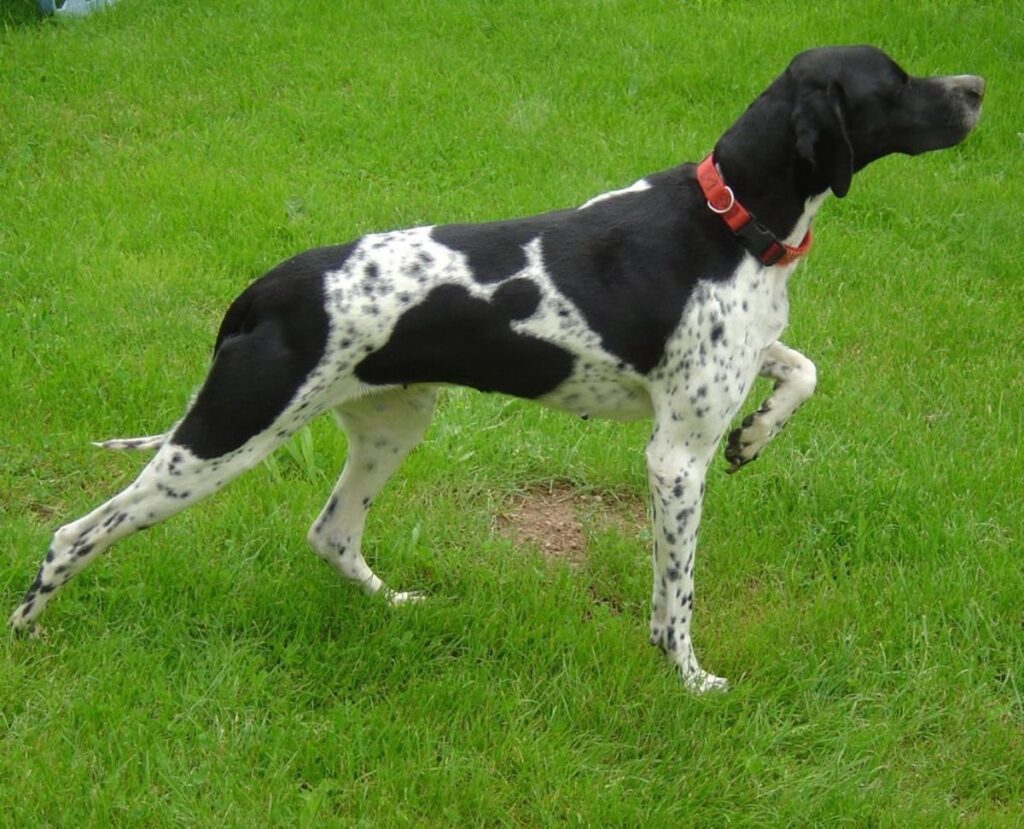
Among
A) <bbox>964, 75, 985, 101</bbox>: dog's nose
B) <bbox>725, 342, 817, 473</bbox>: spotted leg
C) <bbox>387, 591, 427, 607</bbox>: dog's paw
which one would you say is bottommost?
<bbox>387, 591, 427, 607</bbox>: dog's paw

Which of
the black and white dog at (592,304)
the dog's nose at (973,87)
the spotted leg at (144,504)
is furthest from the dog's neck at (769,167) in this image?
the spotted leg at (144,504)

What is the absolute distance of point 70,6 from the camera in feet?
36.0

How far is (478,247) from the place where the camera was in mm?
4113

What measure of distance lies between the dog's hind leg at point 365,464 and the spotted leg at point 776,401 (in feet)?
3.35

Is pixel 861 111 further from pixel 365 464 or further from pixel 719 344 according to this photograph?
pixel 365 464

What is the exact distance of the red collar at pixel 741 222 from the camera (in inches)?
160

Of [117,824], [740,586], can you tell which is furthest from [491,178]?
[117,824]

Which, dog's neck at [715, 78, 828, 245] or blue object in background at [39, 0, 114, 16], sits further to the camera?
blue object in background at [39, 0, 114, 16]

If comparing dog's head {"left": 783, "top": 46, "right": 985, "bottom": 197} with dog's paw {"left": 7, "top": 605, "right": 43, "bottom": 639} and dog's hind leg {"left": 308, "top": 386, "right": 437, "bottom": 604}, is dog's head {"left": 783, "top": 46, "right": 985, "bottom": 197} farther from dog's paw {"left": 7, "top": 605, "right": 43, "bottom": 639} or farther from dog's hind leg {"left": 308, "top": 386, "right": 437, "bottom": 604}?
dog's paw {"left": 7, "top": 605, "right": 43, "bottom": 639}

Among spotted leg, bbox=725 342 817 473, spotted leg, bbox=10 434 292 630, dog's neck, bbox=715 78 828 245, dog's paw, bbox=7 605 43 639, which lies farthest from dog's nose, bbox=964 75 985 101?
dog's paw, bbox=7 605 43 639

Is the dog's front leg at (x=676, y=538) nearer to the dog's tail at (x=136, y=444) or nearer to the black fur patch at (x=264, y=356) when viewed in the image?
the black fur patch at (x=264, y=356)

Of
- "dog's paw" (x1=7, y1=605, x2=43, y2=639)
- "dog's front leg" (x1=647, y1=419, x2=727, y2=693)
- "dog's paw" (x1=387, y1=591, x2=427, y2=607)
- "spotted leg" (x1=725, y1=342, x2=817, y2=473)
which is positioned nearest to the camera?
"dog's front leg" (x1=647, y1=419, x2=727, y2=693)

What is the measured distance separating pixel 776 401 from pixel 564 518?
1.28 meters

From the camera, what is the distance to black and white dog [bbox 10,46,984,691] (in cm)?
399
